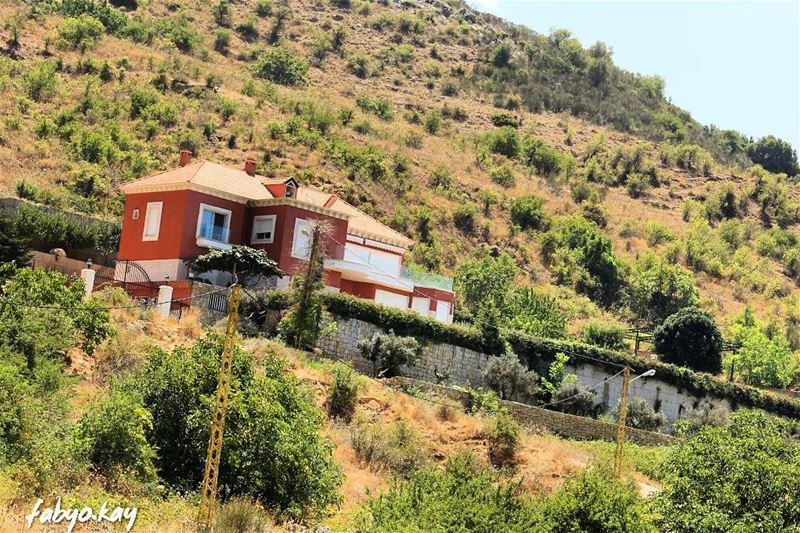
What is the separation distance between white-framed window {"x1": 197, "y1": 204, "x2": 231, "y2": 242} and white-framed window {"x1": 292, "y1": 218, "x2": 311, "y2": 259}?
2.49m

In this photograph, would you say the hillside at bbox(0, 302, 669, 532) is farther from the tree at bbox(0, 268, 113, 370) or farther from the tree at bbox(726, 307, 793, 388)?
the tree at bbox(726, 307, 793, 388)

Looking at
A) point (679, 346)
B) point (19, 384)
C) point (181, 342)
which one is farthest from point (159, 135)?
point (19, 384)

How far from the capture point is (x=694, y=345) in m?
59.2

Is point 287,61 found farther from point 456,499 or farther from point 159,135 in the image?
point 456,499

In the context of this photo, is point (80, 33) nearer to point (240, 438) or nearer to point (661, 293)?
point (661, 293)

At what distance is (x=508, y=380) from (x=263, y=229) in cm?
1057

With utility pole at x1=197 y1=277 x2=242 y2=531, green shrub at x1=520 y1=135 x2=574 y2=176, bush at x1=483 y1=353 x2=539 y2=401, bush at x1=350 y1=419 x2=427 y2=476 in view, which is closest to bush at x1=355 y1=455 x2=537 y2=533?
utility pole at x1=197 y1=277 x2=242 y2=531

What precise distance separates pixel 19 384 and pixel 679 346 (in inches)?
1451

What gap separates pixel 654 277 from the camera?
253 feet

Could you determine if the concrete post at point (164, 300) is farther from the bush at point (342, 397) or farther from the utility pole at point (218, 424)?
the utility pole at point (218, 424)

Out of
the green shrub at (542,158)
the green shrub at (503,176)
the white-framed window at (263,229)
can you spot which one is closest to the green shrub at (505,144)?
the green shrub at (542,158)

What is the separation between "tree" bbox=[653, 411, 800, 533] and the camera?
3168cm

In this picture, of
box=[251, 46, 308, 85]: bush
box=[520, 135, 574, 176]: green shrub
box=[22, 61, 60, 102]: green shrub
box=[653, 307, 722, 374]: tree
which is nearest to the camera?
box=[653, 307, 722, 374]: tree

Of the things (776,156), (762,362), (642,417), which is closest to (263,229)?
(642,417)
